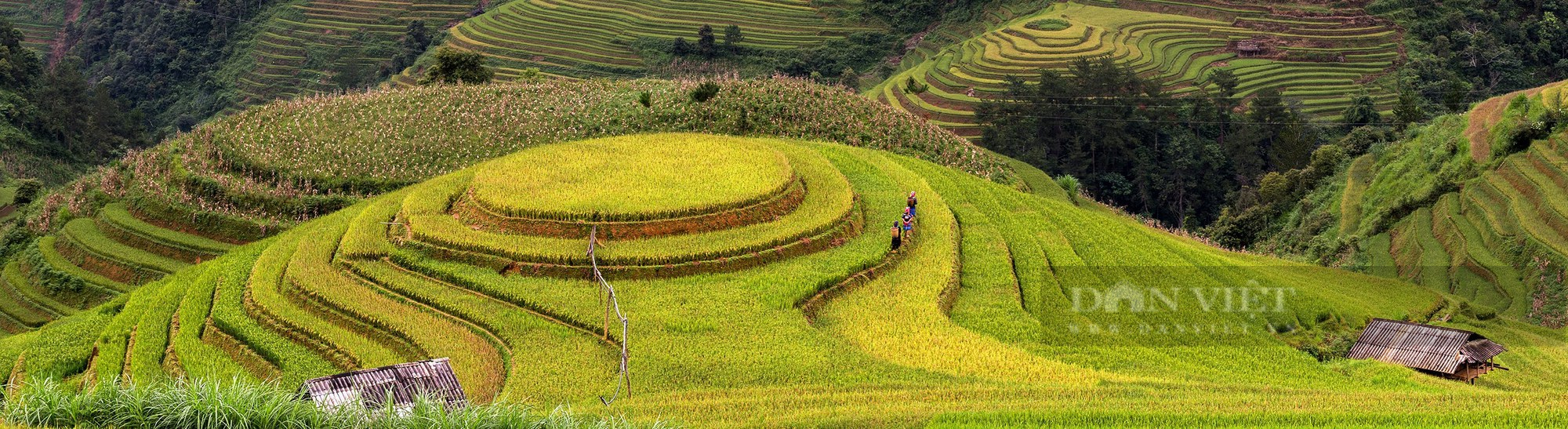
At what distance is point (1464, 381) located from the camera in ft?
46.6

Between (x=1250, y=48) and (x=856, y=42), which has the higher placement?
(x=1250, y=48)

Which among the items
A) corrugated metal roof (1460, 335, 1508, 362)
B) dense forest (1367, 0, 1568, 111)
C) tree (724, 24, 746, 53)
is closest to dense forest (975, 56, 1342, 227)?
dense forest (1367, 0, 1568, 111)

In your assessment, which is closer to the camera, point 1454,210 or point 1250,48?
point 1454,210

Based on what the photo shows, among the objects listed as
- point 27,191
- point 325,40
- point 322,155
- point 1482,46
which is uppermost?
point 1482,46

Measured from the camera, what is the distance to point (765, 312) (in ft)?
48.2

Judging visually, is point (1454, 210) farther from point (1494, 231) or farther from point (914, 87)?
point (914, 87)

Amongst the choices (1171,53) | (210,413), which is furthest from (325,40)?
(210,413)

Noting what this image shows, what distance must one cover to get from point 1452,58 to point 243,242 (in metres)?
38.1

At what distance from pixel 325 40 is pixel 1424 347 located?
50.2 metres

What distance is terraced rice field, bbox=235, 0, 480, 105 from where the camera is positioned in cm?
5197

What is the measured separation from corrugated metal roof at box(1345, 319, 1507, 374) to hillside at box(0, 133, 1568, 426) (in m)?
0.38

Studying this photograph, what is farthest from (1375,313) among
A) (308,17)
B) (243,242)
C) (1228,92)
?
(308,17)

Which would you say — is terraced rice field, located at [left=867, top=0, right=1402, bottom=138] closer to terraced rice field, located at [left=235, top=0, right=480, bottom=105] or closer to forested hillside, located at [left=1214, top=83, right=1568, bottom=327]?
forested hillside, located at [left=1214, top=83, right=1568, bottom=327]

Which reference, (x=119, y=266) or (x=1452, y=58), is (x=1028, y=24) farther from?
(x=119, y=266)
